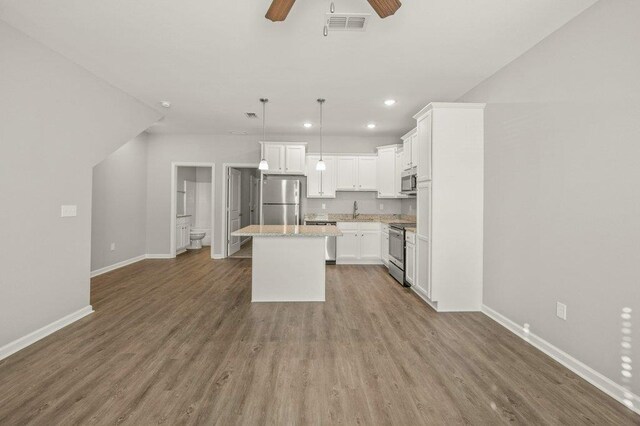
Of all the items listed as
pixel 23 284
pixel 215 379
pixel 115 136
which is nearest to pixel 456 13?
pixel 215 379

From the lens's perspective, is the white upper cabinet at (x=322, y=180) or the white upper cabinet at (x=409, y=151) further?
the white upper cabinet at (x=322, y=180)

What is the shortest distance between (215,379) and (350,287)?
2618mm

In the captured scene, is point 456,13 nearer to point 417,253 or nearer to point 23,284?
point 417,253

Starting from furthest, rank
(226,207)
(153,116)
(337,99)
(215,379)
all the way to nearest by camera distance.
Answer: (226,207) → (153,116) → (337,99) → (215,379)

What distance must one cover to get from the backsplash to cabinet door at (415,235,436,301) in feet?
8.47

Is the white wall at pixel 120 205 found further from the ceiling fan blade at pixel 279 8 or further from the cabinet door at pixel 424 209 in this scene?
the cabinet door at pixel 424 209

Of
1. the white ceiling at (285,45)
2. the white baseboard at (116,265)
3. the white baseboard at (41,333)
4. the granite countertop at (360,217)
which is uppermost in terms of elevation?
the white ceiling at (285,45)

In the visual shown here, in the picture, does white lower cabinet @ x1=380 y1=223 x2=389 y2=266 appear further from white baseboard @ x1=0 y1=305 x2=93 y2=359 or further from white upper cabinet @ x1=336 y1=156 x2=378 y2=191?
white baseboard @ x1=0 y1=305 x2=93 y2=359

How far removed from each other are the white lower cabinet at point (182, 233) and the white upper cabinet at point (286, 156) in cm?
270

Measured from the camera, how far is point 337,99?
13.9 ft

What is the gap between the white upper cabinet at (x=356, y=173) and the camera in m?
6.24

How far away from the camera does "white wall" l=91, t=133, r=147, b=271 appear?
16.3 ft

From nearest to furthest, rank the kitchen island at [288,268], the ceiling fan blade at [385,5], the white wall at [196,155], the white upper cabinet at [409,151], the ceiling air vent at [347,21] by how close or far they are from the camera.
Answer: the ceiling fan blade at [385,5], the ceiling air vent at [347,21], the kitchen island at [288,268], the white upper cabinet at [409,151], the white wall at [196,155]

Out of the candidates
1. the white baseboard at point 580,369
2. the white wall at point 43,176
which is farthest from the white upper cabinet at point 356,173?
the white wall at point 43,176
